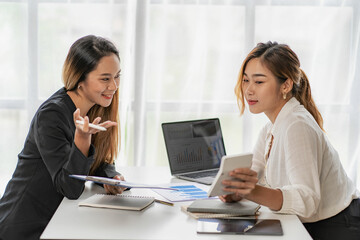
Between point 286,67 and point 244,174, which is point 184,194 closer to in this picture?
point 244,174

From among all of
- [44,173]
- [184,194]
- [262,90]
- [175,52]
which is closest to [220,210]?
[184,194]

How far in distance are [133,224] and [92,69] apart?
75 centimetres

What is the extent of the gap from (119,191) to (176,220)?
14.7 inches

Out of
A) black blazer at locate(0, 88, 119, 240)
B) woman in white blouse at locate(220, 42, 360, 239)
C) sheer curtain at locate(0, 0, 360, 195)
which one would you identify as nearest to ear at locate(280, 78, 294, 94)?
woman in white blouse at locate(220, 42, 360, 239)

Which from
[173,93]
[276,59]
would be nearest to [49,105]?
[276,59]

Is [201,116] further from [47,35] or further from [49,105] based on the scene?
[49,105]

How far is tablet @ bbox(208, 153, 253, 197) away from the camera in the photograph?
1.62 meters

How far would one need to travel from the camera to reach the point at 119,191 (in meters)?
2.03

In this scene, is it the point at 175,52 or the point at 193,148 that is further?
the point at 175,52

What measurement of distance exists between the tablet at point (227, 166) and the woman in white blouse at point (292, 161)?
21mm

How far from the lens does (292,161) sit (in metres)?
1.82

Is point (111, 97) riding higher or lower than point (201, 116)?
higher

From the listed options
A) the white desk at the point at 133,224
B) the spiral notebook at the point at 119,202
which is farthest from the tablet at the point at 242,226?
the spiral notebook at the point at 119,202

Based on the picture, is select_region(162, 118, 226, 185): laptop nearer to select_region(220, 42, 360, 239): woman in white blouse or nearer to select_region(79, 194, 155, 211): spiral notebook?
select_region(220, 42, 360, 239): woman in white blouse
